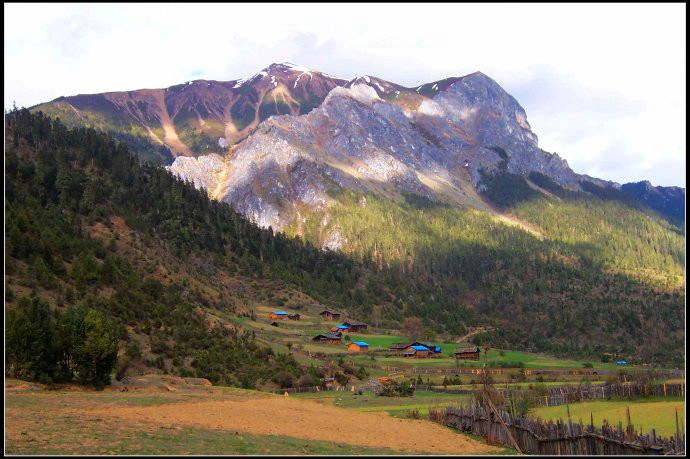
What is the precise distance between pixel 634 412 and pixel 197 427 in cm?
3195

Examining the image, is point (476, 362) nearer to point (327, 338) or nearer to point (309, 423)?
point (327, 338)

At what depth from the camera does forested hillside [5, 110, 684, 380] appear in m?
57.9

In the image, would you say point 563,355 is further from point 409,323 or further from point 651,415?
point 651,415

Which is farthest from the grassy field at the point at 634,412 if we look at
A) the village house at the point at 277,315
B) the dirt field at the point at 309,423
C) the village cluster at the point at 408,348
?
the village house at the point at 277,315

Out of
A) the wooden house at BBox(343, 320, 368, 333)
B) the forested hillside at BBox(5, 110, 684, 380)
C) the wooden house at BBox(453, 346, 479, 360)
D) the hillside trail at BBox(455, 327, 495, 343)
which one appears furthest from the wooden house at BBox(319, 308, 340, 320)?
the wooden house at BBox(453, 346, 479, 360)

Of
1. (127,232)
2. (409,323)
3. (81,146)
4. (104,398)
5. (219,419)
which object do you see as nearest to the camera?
(219,419)

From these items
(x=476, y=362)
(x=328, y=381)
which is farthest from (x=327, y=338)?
(x=328, y=381)

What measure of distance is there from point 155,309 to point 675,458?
52.8 meters

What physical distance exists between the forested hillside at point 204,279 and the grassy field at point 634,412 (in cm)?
3041

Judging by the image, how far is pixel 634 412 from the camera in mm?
41281

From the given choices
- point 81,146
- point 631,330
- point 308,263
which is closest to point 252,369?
point 81,146

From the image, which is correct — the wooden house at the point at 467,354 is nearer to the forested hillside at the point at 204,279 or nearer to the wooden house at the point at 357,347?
the wooden house at the point at 357,347

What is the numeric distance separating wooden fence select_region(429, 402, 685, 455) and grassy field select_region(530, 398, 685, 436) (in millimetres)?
6317

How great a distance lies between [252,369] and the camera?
62.2 meters
